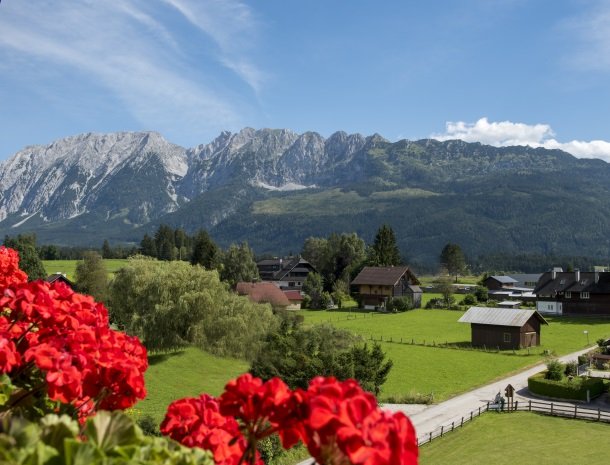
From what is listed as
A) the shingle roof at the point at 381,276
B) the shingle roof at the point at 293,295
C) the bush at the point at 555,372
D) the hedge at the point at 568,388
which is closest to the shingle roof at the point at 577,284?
the shingle roof at the point at 381,276

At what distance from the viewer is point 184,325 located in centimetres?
4650

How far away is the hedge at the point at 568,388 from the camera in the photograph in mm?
37406

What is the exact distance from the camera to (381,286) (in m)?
97.9

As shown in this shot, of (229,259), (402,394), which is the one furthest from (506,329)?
(229,259)

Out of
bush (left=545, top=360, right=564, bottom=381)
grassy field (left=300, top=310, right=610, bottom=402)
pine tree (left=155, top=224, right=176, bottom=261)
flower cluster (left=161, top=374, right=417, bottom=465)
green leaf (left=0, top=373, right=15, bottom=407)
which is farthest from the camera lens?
pine tree (left=155, top=224, right=176, bottom=261)

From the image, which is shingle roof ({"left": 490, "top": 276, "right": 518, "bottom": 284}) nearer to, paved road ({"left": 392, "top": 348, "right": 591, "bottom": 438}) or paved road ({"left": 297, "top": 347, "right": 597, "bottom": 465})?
paved road ({"left": 392, "top": 348, "right": 591, "bottom": 438})

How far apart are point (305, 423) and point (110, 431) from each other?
104cm

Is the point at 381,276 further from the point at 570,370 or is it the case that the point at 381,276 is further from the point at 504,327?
the point at 570,370

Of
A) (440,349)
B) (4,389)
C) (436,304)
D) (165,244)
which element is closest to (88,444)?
(4,389)

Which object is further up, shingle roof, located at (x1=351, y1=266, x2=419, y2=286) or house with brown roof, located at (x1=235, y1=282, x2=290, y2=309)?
shingle roof, located at (x1=351, y1=266, x2=419, y2=286)

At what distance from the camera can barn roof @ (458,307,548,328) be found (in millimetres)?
56803

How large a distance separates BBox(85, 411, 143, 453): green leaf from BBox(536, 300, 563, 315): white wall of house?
9677 centimetres

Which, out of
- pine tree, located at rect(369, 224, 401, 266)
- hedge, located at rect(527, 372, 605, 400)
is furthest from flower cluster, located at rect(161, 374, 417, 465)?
pine tree, located at rect(369, 224, 401, 266)

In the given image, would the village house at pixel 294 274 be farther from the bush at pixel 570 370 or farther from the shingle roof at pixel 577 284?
the bush at pixel 570 370
